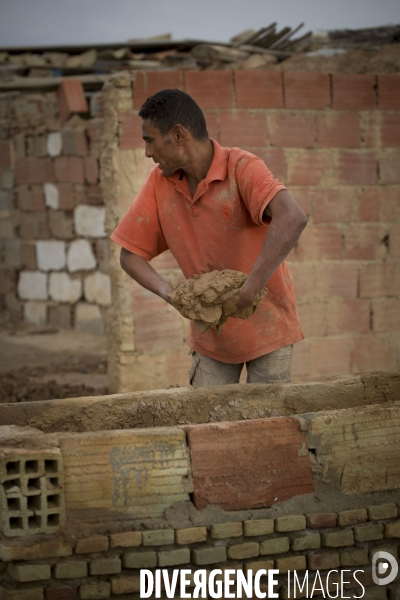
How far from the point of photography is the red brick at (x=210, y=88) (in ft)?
19.1

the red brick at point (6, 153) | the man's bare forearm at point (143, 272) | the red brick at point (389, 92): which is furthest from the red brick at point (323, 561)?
the red brick at point (6, 153)

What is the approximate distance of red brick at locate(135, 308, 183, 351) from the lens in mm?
5898

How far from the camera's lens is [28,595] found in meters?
2.82

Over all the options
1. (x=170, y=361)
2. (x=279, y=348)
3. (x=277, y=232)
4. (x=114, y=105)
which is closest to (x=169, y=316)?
(x=170, y=361)

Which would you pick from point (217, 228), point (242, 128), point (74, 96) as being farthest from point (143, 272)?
point (74, 96)

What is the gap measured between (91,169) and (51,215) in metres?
1.14

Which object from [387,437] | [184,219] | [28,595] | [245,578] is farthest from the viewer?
[184,219]

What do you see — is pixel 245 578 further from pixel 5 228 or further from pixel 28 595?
pixel 5 228

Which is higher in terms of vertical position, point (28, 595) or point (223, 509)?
point (223, 509)

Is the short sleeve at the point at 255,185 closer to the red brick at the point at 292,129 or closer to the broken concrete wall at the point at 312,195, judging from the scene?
the broken concrete wall at the point at 312,195

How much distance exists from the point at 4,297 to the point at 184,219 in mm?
7864

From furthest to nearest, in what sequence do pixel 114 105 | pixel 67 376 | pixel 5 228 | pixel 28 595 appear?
pixel 5 228, pixel 67 376, pixel 114 105, pixel 28 595

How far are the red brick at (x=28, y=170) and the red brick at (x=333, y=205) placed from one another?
5.17m

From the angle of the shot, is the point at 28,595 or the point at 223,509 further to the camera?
the point at 223,509
